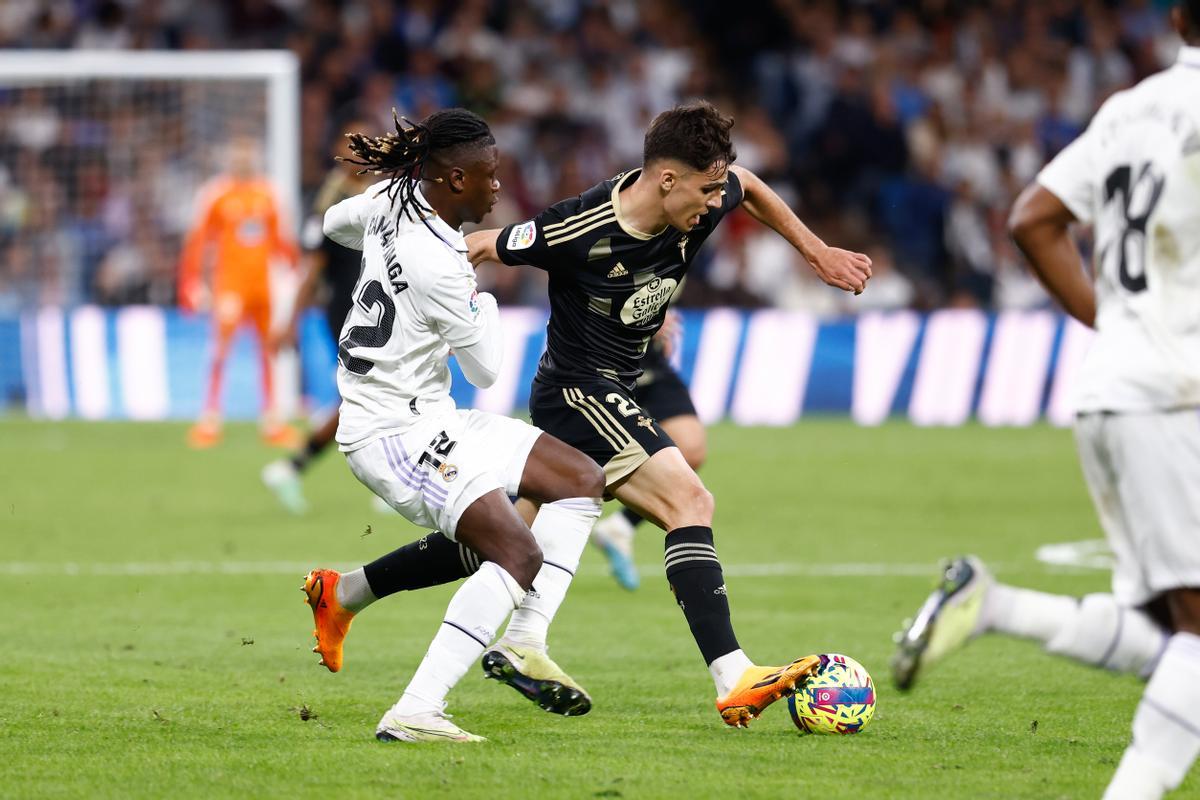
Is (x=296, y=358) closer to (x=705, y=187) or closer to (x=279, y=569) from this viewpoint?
(x=279, y=569)

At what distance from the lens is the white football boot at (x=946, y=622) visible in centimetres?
398

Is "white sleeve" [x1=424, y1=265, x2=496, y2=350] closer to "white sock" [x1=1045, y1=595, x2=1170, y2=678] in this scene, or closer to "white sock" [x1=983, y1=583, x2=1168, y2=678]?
"white sock" [x1=983, y1=583, x2=1168, y2=678]

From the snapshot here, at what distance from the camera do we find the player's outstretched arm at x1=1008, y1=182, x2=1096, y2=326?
4098 millimetres

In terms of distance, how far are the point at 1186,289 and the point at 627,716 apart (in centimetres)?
253

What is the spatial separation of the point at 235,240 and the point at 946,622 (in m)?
12.9

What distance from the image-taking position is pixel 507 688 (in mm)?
6406

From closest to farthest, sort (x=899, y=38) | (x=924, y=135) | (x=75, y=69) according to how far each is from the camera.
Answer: (x=75, y=69)
(x=924, y=135)
(x=899, y=38)

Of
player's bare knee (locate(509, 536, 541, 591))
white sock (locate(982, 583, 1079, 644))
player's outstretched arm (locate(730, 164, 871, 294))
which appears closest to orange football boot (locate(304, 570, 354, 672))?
player's bare knee (locate(509, 536, 541, 591))

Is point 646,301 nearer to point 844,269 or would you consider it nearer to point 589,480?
point 844,269

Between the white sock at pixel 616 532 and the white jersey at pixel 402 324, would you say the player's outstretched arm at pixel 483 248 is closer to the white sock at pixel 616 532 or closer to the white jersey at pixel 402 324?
the white jersey at pixel 402 324

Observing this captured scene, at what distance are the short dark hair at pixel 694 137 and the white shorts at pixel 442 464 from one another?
105 centimetres

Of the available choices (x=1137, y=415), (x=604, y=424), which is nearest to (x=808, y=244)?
(x=604, y=424)

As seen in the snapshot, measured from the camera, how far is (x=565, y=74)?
22516 millimetres

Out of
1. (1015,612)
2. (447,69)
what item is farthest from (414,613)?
(447,69)
